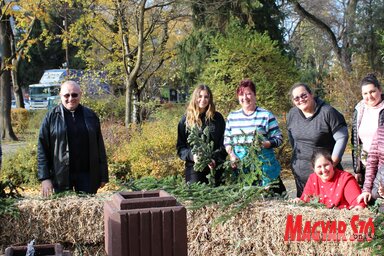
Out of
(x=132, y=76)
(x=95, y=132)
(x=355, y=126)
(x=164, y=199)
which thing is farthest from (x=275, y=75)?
(x=164, y=199)

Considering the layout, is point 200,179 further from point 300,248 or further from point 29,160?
point 29,160

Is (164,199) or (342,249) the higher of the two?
(164,199)

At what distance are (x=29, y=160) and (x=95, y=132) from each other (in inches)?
191

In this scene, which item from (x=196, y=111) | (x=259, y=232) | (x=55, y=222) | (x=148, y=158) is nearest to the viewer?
(x=259, y=232)

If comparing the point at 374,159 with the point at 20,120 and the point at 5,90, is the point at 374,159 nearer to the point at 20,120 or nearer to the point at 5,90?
the point at 5,90

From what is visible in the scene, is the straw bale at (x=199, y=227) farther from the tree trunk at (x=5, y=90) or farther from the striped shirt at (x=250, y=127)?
the tree trunk at (x=5, y=90)

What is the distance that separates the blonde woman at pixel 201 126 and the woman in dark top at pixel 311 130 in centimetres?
72

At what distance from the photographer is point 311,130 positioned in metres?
4.61

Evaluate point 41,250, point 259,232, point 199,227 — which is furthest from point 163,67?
point 41,250

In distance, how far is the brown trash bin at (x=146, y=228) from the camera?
285 cm

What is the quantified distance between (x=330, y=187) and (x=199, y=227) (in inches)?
42.8

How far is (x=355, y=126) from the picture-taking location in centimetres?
487

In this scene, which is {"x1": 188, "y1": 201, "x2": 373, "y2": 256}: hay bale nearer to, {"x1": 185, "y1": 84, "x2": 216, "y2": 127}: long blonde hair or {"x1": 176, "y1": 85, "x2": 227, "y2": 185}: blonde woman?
{"x1": 176, "y1": 85, "x2": 227, "y2": 185}: blonde woman

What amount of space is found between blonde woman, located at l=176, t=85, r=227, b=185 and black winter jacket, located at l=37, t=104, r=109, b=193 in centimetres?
88
